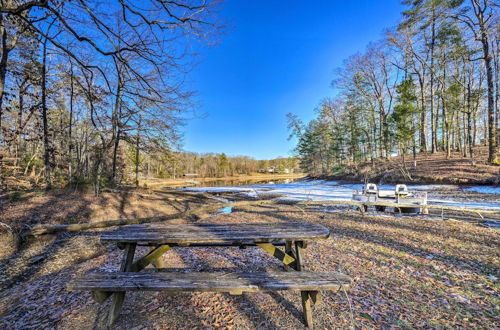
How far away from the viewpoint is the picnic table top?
2182mm

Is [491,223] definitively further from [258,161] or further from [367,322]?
[258,161]

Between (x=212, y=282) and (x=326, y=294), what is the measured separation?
157 centimetres

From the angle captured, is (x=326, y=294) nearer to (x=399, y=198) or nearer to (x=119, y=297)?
(x=119, y=297)

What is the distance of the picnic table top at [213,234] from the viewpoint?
85.9 inches

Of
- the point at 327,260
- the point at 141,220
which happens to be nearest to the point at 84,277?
the point at 327,260

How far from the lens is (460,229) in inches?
204

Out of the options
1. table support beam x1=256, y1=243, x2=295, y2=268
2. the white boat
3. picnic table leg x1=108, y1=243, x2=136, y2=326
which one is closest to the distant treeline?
the white boat

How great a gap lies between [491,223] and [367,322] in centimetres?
682

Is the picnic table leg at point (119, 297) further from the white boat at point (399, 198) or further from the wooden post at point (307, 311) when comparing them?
the white boat at point (399, 198)

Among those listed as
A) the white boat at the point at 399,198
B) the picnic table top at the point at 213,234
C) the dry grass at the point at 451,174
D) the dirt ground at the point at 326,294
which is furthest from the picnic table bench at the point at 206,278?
the dry grass at the point at 451,174

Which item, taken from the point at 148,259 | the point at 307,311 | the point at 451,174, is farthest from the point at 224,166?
the point at 307,311

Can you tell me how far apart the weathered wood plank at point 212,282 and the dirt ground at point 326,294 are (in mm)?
503

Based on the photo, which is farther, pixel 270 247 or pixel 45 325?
→ pixel 270 247

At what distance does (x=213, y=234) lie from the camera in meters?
2.32
